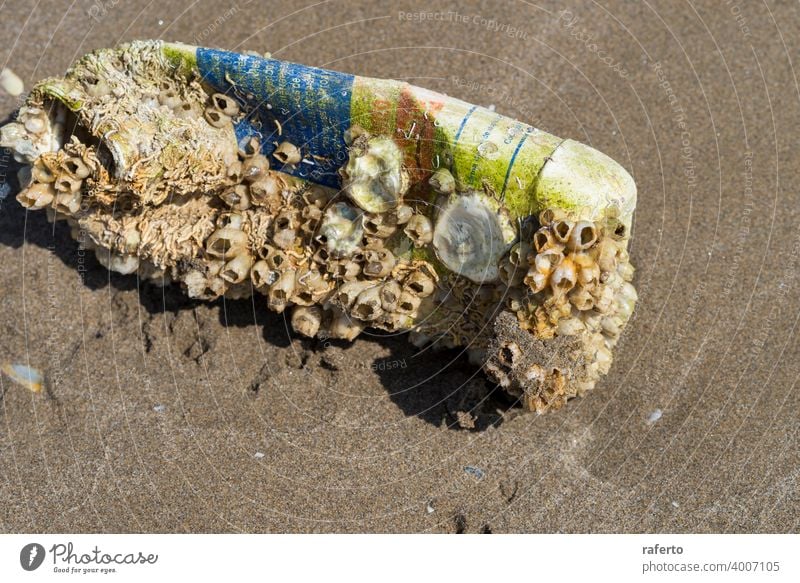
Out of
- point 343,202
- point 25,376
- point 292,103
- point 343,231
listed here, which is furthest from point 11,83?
point 343,231

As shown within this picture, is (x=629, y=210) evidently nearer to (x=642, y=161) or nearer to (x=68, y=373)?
(x=642, y=161)

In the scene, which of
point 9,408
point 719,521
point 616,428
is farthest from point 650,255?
point 9,408

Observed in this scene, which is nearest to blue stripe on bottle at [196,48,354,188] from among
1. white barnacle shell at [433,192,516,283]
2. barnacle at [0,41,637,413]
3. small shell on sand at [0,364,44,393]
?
barnacle at [0,41,637,413]

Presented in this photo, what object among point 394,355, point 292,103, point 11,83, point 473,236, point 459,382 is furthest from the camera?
point 11,83

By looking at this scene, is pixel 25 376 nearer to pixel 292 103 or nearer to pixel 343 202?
pixel 343 202

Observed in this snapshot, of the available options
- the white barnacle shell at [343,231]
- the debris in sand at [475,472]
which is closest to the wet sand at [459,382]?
the debris in sand at [475,472]

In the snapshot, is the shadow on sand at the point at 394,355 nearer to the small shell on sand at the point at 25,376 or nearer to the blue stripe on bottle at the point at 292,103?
the small shell on sand at the point at 25,376
